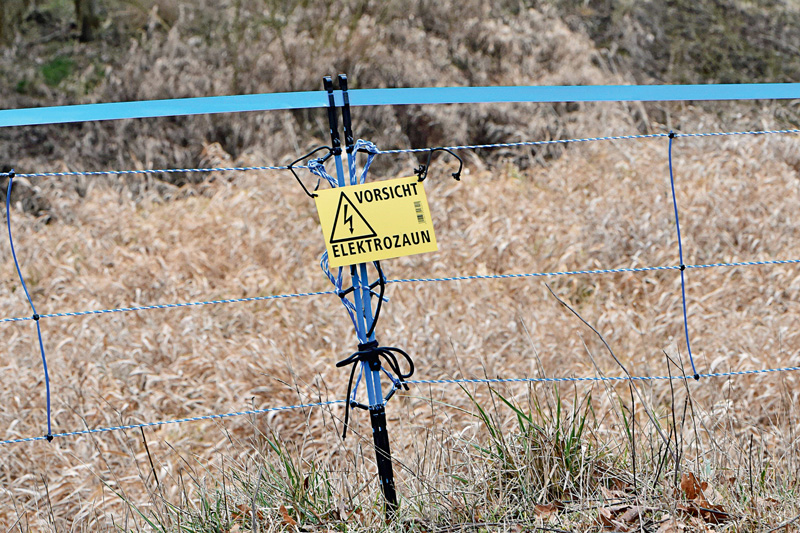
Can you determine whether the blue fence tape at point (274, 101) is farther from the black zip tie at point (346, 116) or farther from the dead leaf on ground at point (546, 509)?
the dead leaf on ground at point (546, 509)

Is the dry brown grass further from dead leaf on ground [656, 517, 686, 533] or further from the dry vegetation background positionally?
dead leaf on ground [656, 517, 686, 533]

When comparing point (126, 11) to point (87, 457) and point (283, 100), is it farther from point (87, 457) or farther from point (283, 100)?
point (283, 100)

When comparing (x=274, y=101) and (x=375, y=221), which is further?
(x=274, y=101)

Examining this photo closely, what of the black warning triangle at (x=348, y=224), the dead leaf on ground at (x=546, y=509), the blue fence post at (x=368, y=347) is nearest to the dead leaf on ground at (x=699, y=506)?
the dead leaf on ground at (x=546, y=509)

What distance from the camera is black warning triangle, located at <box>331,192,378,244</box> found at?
1.68 meters

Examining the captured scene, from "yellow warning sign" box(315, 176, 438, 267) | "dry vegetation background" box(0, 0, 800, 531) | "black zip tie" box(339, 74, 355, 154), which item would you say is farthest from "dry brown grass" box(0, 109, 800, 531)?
"black zip tie" box(339, 74, 355, 154)

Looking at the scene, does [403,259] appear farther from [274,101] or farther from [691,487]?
[691,487]

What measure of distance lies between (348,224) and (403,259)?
3.06m

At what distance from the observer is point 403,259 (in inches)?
187

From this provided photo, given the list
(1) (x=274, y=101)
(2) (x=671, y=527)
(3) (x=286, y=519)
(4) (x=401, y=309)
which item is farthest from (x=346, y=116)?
(4) (x=401, y=309)

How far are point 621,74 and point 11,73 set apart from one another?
6148 mm

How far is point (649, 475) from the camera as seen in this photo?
1857 mm

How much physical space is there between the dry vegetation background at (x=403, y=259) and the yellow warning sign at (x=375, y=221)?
321 mm

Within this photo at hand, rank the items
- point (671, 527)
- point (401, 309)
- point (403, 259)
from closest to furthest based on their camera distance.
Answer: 1. point (671, 527)
2. point (401, 309)
3. point (403, 259)
